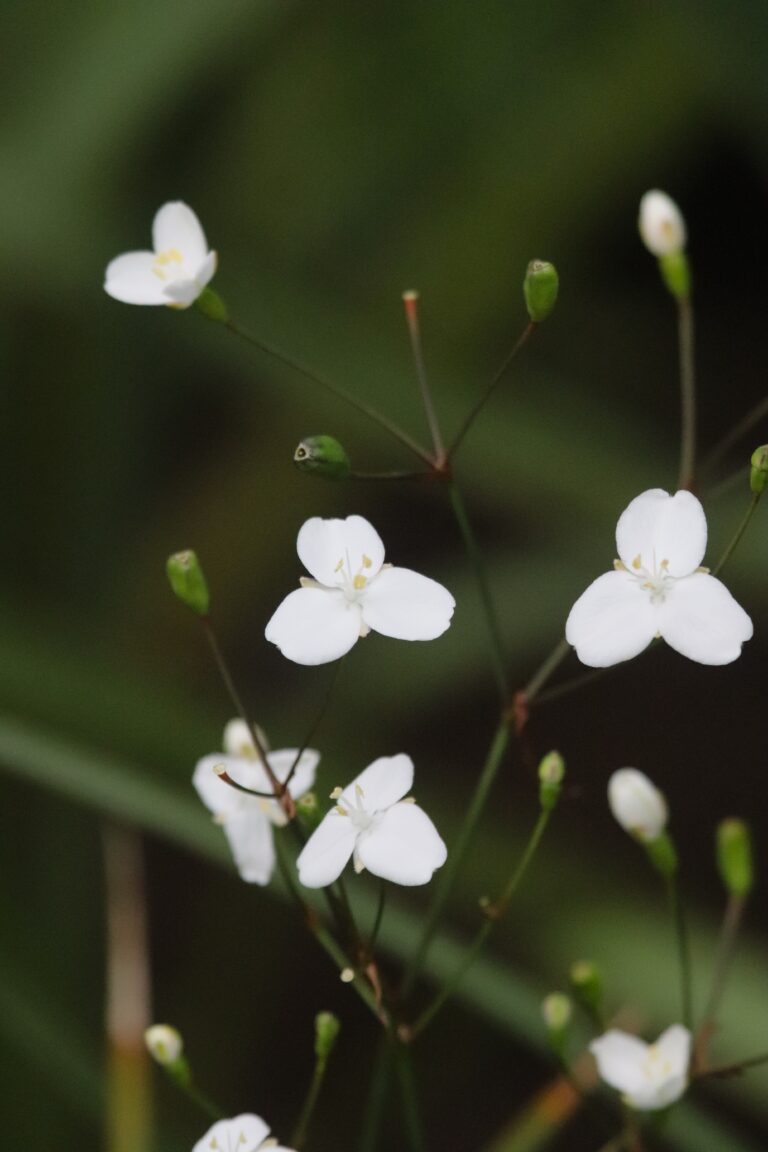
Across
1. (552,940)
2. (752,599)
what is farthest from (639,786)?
(752,599)

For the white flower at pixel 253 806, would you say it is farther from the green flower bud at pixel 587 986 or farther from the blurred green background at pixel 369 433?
the blurred green background at pixel 369 433

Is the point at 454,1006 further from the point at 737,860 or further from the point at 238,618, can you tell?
the point at 737,860

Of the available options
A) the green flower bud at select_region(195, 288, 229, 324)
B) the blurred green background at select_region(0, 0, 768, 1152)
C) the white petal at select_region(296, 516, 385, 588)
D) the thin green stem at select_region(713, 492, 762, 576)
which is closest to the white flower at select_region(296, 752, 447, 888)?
the white petal at select_region(296, 516, 385, 588)

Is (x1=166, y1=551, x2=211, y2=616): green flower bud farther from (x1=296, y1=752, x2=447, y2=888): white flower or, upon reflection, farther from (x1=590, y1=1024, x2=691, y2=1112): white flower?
(x1=590, y1=1024, x2=691, y2=1112): white flower

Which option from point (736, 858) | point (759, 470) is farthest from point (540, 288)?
point (736, 858)

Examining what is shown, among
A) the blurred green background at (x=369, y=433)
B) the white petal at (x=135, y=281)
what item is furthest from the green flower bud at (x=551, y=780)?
the blurred green background at (x=369, y=433)
